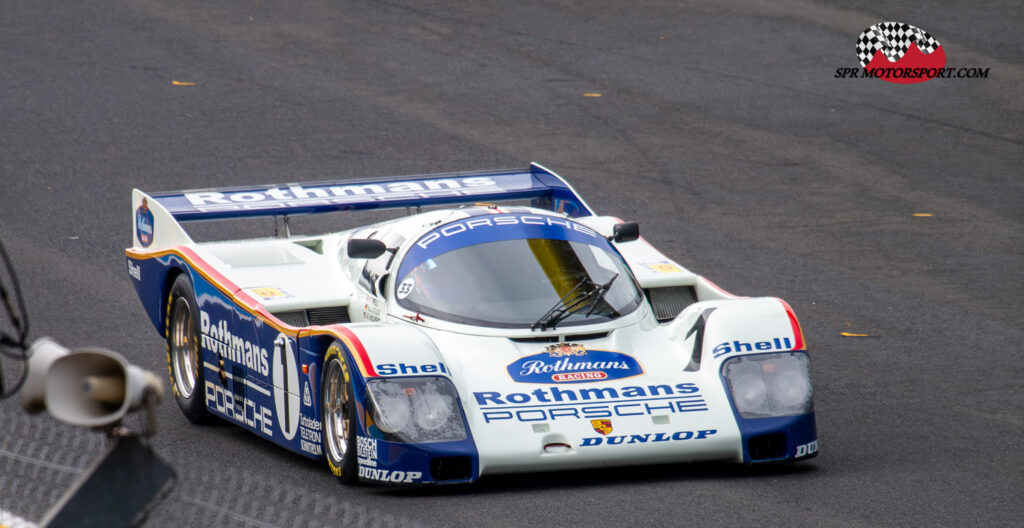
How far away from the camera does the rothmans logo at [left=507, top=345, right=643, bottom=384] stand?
7.25m

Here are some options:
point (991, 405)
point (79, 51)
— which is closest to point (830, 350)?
point (991, 405)

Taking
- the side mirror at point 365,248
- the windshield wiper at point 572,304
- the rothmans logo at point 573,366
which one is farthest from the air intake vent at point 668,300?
the side mirror at point 365,248

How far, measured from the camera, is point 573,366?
736cm

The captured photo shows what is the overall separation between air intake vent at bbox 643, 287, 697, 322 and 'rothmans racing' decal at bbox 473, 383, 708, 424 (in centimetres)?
150

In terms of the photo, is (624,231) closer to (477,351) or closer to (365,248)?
(365,248)

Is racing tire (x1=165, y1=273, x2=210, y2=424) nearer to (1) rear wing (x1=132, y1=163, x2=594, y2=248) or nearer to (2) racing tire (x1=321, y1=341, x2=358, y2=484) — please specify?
(1) rear wing (x1=132, y1=163, x2=594, y2=248)

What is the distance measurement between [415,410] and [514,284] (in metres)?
1.14

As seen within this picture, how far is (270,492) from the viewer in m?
6.94

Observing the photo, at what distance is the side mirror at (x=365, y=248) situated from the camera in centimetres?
803

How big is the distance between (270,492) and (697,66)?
41.3 feet

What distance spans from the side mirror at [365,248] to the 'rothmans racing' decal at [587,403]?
1330 mm

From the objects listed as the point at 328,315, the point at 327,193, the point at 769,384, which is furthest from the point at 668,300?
the point at 327,193

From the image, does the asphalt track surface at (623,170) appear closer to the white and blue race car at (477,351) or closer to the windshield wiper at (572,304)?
the white and blue race car at (477,351)

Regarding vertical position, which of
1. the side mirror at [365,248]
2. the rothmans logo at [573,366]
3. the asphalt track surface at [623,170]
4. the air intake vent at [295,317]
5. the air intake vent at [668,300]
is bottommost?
the asphalt track surface at [623,170]
